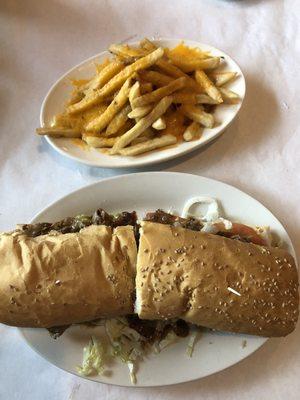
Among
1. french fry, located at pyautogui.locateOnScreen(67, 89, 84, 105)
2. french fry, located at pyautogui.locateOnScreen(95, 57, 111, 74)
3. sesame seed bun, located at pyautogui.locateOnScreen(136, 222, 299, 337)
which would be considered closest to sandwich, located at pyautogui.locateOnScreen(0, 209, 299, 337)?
sesame seed bun, located at pyautogui.locateOnScreen(136, 222, 299, 337)

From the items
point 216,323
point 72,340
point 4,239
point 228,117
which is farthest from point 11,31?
point 216,323

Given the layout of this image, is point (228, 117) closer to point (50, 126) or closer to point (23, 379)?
point (50, 126)

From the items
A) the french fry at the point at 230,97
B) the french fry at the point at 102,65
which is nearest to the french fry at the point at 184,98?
the french fry at the point at 230,97

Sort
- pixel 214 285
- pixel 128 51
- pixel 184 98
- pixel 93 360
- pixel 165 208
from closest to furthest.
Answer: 1. pixel 214 285
2. pixel 93 360
3. pixel 165 208
4. pixel 184 98
5. pixel 128 51

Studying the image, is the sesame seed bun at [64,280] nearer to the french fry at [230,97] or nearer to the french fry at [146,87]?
the french fry at [146,87]

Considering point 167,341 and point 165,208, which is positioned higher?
point 165,208

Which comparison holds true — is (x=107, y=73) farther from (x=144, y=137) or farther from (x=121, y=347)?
(x=121, y=347)

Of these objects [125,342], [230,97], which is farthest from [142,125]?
[125,342]
